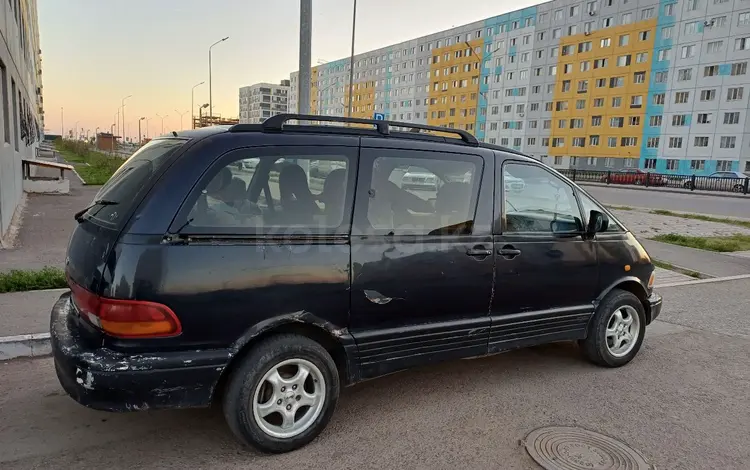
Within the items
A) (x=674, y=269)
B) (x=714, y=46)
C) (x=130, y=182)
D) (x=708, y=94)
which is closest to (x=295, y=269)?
(x=130, y=182)

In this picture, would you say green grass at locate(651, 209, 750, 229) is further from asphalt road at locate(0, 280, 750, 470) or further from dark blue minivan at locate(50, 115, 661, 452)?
dark blue minivan at locate(50, 115, 661, 452)

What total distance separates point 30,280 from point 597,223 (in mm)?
6068

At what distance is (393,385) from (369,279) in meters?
1.26

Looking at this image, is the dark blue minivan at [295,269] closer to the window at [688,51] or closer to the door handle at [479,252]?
the door handle at [479,252]

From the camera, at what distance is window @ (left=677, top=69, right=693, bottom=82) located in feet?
179

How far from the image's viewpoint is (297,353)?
2.98 meters

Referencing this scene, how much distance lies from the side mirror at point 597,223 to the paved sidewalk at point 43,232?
6669 millimetres

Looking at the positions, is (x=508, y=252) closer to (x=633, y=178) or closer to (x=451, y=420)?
(x=451, y=420)

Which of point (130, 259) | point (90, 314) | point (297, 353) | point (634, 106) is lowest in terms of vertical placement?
point (297, 353)

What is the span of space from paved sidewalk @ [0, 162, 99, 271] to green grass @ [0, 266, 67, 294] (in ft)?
2.82

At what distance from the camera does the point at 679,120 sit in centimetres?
5550

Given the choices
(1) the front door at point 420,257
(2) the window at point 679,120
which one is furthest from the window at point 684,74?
(1) the front door at point 420,257

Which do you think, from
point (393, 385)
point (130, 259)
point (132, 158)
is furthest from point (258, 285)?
point (393, 385)

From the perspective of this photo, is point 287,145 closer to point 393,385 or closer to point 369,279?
point 369,279
